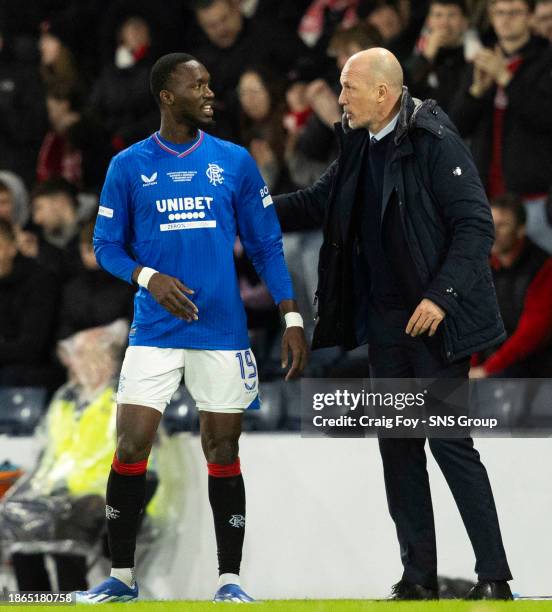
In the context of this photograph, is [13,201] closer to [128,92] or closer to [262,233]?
[128,92]

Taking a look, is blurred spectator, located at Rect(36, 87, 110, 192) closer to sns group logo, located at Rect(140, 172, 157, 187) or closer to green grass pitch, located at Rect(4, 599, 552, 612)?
sns group logo, located at Rect(140, 172, 157, 187)

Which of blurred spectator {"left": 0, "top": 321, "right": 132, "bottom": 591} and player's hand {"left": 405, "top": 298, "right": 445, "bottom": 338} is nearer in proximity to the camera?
player's hand {"left": 405, "top": 298, "right": 445, "bottom": 338}

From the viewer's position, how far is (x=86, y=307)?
8.21 m

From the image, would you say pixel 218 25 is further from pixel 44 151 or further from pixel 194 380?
pixel 194 380

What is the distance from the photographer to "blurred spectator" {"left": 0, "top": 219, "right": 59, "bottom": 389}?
828cm

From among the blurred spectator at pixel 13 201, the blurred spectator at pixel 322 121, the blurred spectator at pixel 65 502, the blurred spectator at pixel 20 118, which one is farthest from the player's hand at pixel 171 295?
the blurred spectator at pixel 20 118

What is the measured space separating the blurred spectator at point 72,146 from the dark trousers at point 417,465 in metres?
4.64

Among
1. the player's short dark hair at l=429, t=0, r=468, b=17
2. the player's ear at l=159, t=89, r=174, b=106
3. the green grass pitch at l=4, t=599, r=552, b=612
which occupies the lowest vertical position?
the green grass pitch at l=4, t=599, r=552, b=612

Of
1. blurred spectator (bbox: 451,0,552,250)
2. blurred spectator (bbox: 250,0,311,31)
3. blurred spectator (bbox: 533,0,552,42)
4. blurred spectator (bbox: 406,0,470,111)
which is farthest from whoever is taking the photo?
blurred spectator (bbox: 250,0,311,31)

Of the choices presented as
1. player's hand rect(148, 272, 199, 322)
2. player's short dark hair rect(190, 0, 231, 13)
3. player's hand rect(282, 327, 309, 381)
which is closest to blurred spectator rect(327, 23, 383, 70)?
player's short dark hair rect(190, 0, 231, 13)

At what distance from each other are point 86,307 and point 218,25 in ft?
6.83

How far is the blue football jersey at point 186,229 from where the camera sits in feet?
16.6

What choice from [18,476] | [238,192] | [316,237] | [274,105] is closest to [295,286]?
[316,237]

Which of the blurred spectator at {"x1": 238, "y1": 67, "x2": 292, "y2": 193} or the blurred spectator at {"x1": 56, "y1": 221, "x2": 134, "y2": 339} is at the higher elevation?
the blurred spectator at {"x1": 238, "y1": 67, "x2": 292, "y2": 193}
